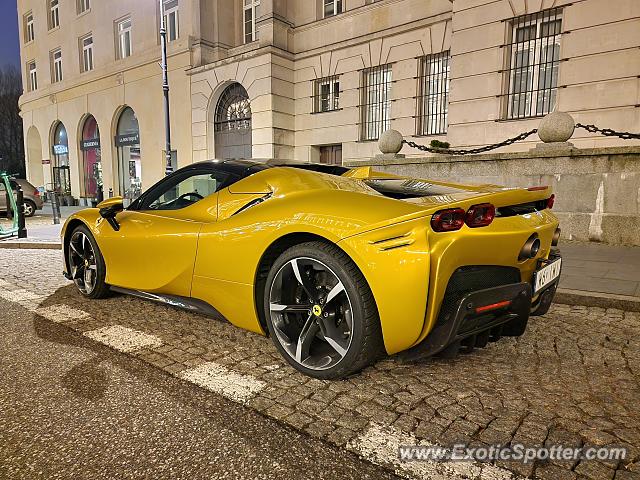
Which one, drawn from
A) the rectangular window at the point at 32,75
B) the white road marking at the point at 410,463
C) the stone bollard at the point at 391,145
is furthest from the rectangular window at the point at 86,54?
the white road marking at the point at 410,463

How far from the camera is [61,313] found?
387 cm

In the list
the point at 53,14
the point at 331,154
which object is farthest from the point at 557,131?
the point at 53,14

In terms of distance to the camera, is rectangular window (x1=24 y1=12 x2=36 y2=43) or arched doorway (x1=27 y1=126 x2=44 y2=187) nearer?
rectangular window (x1=24 y1=12 x2=36 y2=43)

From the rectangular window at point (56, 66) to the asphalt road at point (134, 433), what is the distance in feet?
100

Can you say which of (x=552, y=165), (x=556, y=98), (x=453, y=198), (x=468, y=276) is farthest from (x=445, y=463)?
(x=556, y=98)

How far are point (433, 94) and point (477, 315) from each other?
12621 millimetres

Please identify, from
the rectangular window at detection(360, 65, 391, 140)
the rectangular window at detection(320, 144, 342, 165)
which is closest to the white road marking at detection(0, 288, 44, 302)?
the rectangular window at detection(360, 65, 391, 140)

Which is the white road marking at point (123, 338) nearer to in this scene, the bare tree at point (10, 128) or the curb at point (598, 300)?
the curb at point (598, 300)

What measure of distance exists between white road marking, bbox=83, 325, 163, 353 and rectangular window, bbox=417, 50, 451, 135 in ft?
38.9

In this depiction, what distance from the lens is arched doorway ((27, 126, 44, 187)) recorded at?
100 ft

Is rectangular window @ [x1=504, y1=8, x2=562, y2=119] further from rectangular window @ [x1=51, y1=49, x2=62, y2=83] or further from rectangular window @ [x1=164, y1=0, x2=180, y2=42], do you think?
rectangular window @ [x1=51, y1=49, x2=62, y2=83]

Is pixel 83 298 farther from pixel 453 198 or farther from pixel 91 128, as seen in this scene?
pixel 91 128

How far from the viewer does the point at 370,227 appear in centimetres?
223

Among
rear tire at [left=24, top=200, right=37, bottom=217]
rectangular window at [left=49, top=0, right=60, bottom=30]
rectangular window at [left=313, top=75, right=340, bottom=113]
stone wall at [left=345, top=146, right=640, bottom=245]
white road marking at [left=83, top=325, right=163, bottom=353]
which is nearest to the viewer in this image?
white road marking at [left=83, top=325, right=163, bottom=353]
